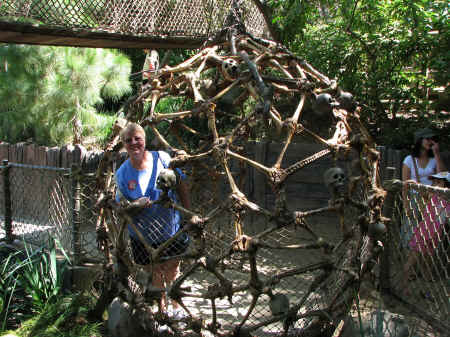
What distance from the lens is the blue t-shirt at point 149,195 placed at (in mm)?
2943

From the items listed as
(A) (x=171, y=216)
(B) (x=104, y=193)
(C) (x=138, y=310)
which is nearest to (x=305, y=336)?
(C) (x=138, y=310)

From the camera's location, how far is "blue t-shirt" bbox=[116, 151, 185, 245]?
2943 mm

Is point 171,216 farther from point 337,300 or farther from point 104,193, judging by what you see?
point 337,300

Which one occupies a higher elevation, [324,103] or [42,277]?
[324,103]

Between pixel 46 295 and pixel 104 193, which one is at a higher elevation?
pixel 104 193

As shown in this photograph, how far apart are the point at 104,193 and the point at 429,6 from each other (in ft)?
16.6

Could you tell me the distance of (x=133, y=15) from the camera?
15.2 feet

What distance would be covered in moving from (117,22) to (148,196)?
2187 millimetres

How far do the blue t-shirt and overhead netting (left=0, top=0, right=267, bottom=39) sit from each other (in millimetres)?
1232

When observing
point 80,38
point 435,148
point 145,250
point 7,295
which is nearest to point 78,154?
point 80,38

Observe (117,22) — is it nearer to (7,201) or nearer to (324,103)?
(7,201)

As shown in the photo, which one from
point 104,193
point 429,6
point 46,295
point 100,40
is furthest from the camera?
point 429,6

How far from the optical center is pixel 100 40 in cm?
418

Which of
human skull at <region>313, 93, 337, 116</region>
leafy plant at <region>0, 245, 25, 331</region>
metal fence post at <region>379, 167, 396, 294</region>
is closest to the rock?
leafy plant at <region>0, 245, 25, 331</region>
